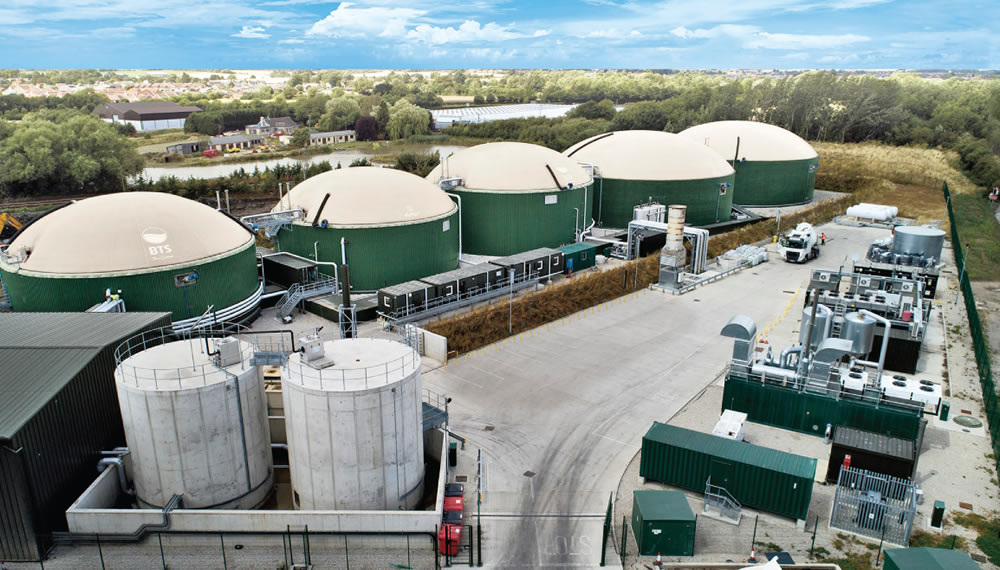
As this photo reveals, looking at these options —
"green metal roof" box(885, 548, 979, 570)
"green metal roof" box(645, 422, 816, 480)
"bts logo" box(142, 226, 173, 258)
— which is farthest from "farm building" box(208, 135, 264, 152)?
"green metal roof" box(885, 548, 979, 570)

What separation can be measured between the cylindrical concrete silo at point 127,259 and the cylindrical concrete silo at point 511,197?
62.7ft

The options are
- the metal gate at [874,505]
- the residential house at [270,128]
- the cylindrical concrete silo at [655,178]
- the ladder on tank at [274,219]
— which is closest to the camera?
the metal gate at [874,505]

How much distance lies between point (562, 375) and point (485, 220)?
20659mm

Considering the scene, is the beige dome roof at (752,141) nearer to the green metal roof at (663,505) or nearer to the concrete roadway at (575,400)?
the concrete roadway at (575,400)

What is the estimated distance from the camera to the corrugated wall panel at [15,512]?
57.0ft

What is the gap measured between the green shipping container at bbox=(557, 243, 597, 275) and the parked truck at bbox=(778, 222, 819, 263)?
55.3 ft

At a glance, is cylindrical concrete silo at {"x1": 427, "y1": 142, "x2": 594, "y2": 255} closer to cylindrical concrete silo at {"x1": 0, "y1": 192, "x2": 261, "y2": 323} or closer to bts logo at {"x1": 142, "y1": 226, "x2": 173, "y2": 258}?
cylindrical concrete silo at {"x1": 0, "y1": 192, "x2": 261, "y2": 323}

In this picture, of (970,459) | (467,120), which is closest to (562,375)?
Result: (970,459)

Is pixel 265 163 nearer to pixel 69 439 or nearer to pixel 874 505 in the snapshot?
pixel 69 439

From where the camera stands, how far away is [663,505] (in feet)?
64.2

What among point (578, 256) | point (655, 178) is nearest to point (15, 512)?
point (578, 256)

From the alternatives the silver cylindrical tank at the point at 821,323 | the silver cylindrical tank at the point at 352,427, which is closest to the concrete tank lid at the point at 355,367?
the silver cylindrical tank at the point at 352,427

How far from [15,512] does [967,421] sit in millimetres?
35053

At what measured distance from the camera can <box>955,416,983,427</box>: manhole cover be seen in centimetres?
2681
